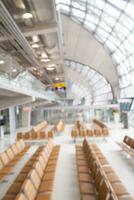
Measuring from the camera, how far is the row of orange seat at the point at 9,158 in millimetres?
7312

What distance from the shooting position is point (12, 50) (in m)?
11.3

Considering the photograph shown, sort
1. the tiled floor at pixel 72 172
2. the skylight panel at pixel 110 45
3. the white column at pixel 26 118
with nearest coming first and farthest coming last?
the tiled floor at pixel 72 172
the white column at pixel 26 118
the skylight panel at pixel 110 45

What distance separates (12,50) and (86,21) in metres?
15.0

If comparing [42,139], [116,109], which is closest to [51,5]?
[42,139]

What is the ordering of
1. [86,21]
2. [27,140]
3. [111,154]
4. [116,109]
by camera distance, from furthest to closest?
[116,109], [86,21], [27,140], [111,154]

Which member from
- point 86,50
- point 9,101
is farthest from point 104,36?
point 9,101

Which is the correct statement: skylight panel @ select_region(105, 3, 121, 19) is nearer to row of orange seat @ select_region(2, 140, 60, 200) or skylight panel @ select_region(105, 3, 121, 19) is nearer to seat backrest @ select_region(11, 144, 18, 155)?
seat backrest @ select_region(11, 144, 18, 155)

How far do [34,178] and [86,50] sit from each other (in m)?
27.4

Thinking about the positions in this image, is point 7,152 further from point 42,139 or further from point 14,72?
point 42,139

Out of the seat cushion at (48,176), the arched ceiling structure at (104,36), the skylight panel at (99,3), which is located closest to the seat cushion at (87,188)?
the seat cushion at (48,176)

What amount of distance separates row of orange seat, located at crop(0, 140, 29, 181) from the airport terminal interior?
4 centimetres

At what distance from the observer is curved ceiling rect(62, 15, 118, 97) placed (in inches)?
1045

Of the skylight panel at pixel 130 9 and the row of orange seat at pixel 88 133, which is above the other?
the skylight panel at pixel 130 9

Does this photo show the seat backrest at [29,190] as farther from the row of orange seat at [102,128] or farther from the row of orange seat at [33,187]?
the row of orange seat at [102,128]
